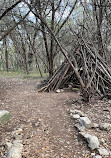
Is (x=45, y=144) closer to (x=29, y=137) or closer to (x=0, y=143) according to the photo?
(x=29, y=137)

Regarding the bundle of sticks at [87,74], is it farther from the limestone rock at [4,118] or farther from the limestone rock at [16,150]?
the limestone rock at [16,150]

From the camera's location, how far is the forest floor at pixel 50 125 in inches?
88.7

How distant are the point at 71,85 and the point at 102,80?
1.57 m

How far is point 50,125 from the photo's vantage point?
3.07 meters

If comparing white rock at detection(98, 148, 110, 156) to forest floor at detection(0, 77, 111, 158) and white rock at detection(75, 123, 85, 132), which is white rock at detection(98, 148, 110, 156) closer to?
forest floor at detection(0, 77, 111, 158)

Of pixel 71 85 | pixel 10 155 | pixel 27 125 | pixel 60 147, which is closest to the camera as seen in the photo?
pixel 10 155

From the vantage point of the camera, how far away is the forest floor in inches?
88.7

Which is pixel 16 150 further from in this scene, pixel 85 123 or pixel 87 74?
pixel 87 74

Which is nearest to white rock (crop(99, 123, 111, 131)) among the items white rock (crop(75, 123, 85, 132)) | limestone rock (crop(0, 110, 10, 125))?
white rock (crop(75, 123, 85, 132))

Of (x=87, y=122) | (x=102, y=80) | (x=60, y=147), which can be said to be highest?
(x=102, y=80)

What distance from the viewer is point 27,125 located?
10.1ft

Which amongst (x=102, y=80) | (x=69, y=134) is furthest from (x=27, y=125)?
(x=102, y=80)

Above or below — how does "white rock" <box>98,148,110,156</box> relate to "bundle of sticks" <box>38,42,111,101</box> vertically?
below

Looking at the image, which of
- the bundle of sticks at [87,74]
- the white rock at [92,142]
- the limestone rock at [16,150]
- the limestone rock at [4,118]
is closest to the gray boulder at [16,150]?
the limestone rock at [16,150]
